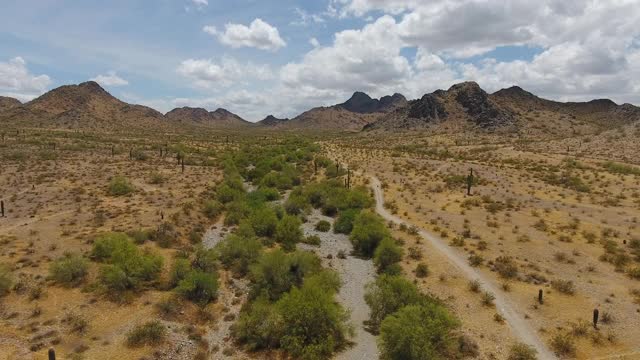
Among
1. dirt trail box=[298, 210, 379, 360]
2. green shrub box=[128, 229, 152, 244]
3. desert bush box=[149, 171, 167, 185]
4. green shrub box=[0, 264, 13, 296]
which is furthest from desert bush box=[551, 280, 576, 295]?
desert bush box=[149, 171, 167, 185]

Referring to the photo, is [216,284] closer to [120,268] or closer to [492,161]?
[120,268]

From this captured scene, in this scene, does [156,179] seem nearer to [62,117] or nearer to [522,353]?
[522,353]

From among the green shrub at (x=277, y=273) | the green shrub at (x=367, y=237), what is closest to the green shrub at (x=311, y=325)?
the green shrub at (x=277, y=273)

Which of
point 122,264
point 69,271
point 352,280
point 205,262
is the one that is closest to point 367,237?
point 352,280

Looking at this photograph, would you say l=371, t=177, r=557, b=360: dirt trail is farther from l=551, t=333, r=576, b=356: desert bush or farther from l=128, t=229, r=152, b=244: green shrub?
l=128, t=229, r=152, b=244: green shrub

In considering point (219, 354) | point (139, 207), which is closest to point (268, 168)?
point (139, 207)

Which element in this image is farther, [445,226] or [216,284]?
[445,226]
